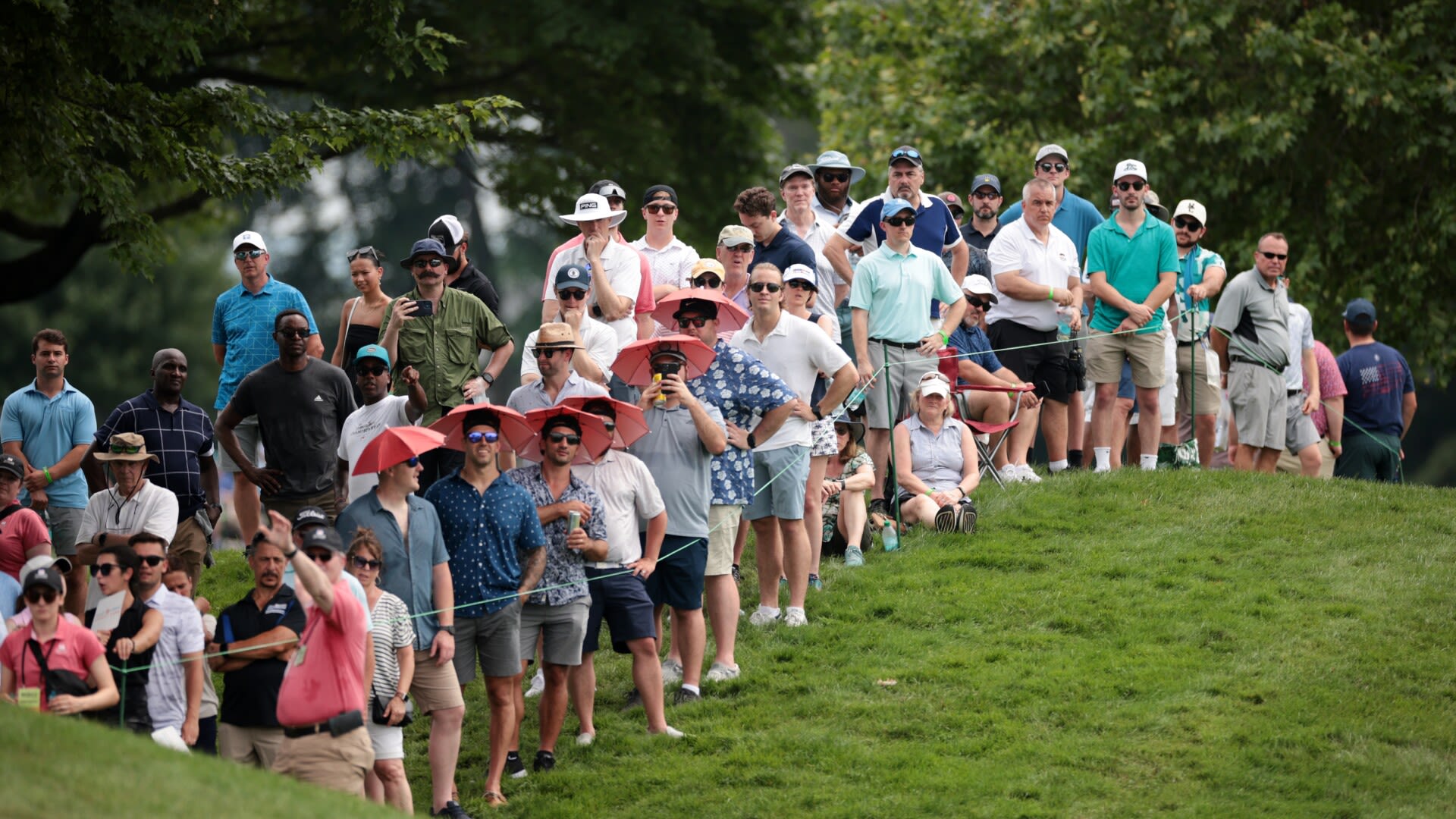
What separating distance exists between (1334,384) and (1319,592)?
4.63 meters

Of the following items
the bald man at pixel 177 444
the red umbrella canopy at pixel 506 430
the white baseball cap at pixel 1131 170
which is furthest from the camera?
the white baseball cap at pixel 1131 170

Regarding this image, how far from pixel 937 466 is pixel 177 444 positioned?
5.77 metres

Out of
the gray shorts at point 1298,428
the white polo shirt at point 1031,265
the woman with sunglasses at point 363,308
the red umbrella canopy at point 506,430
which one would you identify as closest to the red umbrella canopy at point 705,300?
the red umbrella canopy at point 506,430

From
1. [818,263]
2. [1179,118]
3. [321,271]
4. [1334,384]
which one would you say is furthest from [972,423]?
[321,271]

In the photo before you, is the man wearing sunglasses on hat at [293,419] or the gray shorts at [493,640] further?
the man wearing sunglasses on hat at [293,419]

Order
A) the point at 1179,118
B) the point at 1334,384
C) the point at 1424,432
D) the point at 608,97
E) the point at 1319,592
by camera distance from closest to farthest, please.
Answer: the point at 1319,592, the point at 1334,384, the point at 1179,118, the point at 608,97, the point at 1424,432

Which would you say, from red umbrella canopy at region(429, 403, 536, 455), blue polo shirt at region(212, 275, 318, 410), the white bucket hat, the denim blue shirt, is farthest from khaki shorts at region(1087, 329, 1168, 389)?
blue polo shirt at region(212, 275, 318, 410)

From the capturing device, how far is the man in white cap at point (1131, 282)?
15.1 m

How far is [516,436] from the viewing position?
1062cm

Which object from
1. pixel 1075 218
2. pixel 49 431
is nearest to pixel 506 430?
pixel 49 431

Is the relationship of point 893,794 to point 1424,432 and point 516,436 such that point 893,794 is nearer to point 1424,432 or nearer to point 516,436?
point 516,436

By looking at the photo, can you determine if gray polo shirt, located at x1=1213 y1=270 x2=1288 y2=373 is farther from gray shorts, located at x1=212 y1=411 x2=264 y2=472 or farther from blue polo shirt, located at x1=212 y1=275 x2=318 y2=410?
gray shorts, located at x1=212 y1=411 x2=264 y2=472

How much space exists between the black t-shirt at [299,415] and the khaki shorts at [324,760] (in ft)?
12.4

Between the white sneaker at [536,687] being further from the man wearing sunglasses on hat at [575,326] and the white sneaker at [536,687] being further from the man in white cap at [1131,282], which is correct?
the man in white cap at [1131,282]
